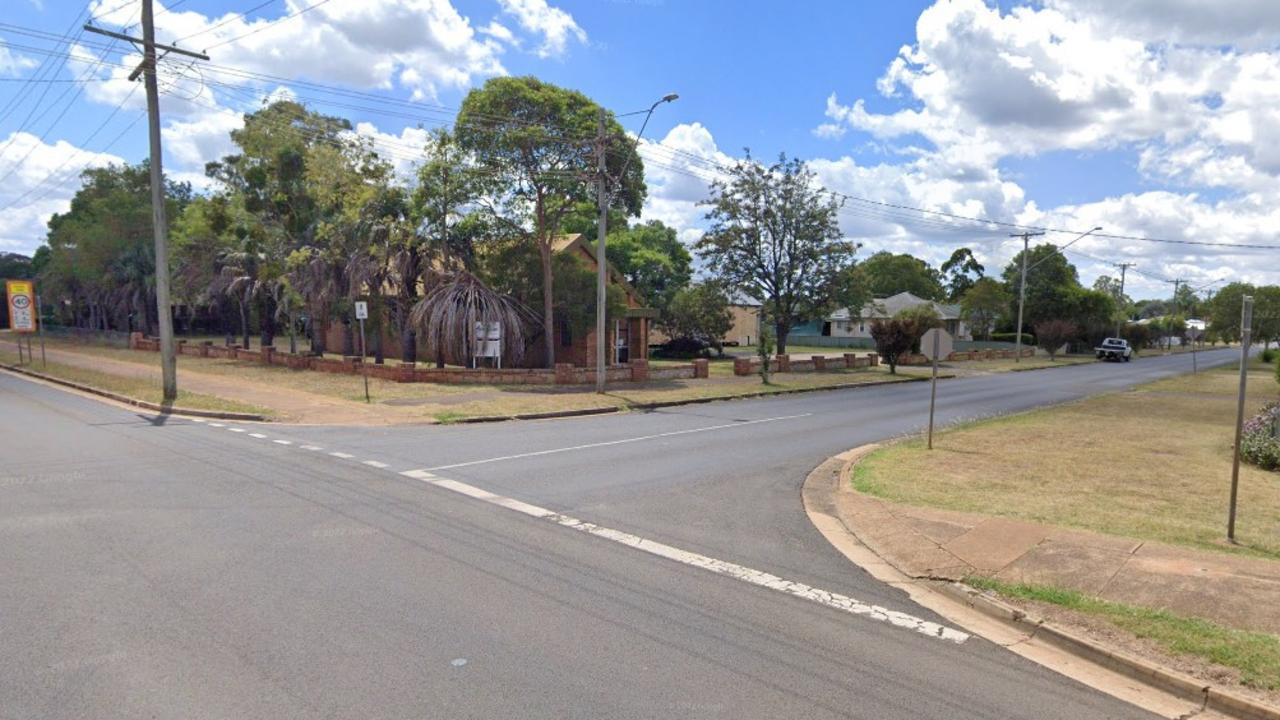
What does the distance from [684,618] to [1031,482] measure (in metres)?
7.27

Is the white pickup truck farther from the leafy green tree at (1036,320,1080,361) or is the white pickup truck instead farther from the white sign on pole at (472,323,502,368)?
the white sign on pole at (472,323,502,368)

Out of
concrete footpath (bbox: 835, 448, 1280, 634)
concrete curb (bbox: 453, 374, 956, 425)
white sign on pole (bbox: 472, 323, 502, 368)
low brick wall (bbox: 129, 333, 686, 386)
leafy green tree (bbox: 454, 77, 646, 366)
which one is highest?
leafy green tree (bbox: 454, 77, 646, 366)

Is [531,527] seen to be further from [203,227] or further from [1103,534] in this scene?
[203,227]

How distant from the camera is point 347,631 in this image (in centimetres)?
487

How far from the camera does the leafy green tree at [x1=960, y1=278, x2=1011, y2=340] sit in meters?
60.5

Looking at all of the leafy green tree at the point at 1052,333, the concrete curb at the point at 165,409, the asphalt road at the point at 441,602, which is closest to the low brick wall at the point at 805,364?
the concrete curb at the point at 165,409

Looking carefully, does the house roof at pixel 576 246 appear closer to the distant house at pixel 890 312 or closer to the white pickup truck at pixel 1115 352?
the distant house at pixel 890 312

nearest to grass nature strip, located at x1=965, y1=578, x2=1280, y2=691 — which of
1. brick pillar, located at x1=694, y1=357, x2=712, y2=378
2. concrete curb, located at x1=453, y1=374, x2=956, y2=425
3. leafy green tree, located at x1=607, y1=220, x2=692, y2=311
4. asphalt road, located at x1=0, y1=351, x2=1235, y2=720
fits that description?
asphalt road, located at x1=0, y1=351, x2=1235, y2=720

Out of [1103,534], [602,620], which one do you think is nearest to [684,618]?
[602,620]

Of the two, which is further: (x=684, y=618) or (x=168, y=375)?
(x=168, y=375)

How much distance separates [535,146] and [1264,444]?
70.9 feet

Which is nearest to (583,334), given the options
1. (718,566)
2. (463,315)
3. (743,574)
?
(463,315)

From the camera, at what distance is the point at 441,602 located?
5.42m

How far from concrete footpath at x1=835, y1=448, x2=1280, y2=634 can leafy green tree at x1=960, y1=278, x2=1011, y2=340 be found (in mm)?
58339
